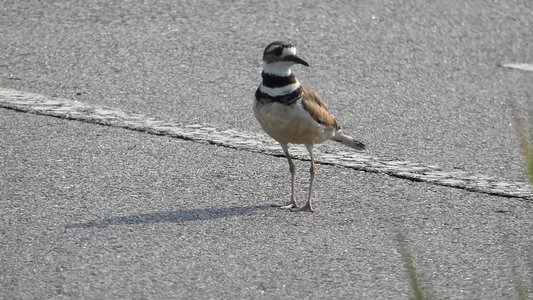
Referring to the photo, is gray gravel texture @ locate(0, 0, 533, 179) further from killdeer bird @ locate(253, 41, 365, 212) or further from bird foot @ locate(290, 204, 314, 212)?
bird foot @ locate(290, 204, 314, 212)

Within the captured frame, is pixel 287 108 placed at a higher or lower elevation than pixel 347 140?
higher

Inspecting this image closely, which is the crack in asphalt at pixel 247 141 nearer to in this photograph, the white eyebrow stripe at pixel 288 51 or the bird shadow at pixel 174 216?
the white eyebrow stripe at pixel 288 51

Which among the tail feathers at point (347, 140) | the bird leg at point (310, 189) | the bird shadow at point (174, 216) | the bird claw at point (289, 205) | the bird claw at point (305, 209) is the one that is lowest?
the bird shadow at point (174, 216)

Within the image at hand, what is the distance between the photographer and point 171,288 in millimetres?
4762

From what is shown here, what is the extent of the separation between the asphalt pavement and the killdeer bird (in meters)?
0.30

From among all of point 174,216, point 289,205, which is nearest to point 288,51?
point 289,205

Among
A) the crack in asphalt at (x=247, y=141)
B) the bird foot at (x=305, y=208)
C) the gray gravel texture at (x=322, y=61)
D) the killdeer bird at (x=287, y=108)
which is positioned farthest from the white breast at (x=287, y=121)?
the gray gravel texture at (x=322, y=61)

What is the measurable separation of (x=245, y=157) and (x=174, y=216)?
1.06m

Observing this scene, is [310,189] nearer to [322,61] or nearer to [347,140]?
[347,140]

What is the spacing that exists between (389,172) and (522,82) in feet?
7.25

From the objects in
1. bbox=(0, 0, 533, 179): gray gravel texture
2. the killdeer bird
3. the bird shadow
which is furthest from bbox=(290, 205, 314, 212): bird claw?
bbox=(0, 0, 533, 179): gray gravel texture

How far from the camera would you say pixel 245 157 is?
6.61 metres

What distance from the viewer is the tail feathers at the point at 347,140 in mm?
6507

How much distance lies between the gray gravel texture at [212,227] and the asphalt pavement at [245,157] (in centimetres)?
1
